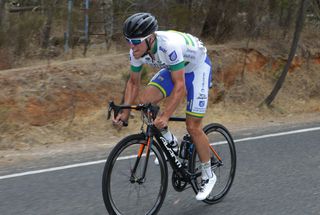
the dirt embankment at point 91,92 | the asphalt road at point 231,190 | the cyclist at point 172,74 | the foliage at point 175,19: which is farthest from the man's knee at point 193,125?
the foliage at point 175,19

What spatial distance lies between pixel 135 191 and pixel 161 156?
1.32 ft

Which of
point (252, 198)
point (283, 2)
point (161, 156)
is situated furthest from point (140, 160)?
point (283, 2)

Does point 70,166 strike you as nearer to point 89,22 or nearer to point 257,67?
point 89,22

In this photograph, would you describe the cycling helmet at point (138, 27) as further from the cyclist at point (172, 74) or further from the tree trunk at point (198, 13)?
the tree trunk at point (198, 13)

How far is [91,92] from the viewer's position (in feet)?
34.2

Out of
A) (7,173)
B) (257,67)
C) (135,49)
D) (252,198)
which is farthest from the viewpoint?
(257,67)

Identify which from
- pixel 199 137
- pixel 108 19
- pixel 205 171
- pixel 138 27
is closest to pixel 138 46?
pixel 138 27

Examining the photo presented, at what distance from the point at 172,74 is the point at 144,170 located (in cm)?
90

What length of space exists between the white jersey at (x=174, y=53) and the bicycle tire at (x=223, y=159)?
791mm

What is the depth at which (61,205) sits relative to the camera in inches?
202

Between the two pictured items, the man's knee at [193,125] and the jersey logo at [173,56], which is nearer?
the jersey logo at [173,56]

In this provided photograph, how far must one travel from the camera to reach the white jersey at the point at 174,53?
14.4 ft

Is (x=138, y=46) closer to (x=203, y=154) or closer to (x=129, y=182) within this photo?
(x=129, y=182)

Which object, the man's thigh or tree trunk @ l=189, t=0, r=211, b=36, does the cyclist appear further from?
tree trunk @ l=189, t=0, r=211, b=36
